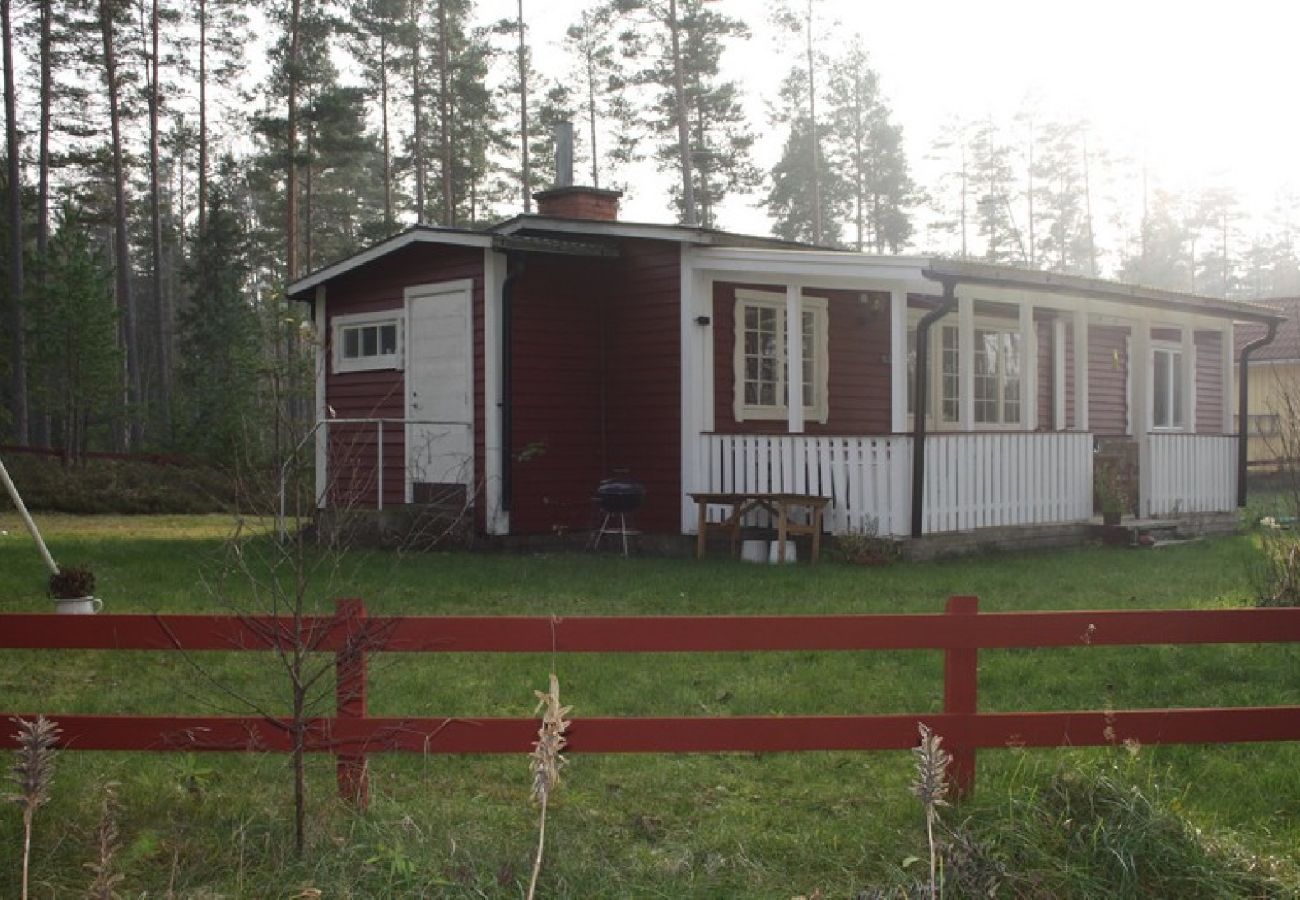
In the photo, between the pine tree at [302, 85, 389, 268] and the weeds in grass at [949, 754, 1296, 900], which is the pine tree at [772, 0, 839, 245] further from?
the weeds in grass at [949, 754, 1296, 900]

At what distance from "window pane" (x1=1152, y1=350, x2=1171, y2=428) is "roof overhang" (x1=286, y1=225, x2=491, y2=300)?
1216 cm

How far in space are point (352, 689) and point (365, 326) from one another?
1123 centimetres

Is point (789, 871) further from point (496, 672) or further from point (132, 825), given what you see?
point (496, 672)

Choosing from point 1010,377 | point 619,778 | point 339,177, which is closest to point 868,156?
point 339,177

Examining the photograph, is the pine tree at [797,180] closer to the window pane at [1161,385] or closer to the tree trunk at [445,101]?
the tree trunk at [445,101]

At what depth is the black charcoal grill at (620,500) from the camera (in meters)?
13.3

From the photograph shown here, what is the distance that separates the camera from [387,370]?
1504 cm

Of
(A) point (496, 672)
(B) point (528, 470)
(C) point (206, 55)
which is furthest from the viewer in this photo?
(C) point (206, 55)

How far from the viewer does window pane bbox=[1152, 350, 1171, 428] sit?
67.6 feet

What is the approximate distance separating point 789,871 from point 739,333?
9.89 m

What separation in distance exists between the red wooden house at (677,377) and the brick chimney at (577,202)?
0.03 meters

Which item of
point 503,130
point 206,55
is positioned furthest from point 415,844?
point 503,130

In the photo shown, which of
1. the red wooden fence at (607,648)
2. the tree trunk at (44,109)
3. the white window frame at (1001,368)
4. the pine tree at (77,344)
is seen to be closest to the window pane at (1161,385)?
the white window frame at (1001,368)

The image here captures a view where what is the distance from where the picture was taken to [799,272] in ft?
42.5
